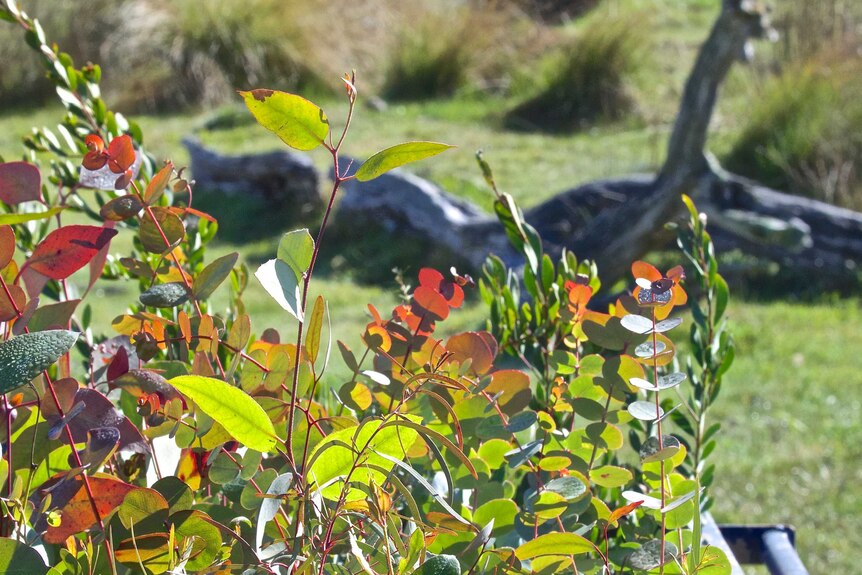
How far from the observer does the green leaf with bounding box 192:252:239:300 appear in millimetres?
725

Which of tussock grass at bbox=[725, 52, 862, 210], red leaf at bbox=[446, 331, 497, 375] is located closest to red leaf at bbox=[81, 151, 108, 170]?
red leaf at bbox=[446, 331, 497, 375]

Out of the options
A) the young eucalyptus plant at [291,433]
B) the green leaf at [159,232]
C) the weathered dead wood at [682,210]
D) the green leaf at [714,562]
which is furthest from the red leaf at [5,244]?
the weathered dead wood at [682,210]

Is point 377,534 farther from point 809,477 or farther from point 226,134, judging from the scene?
point 226,134

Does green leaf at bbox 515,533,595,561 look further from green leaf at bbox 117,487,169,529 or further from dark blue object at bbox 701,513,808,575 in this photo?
dark blue object at bbox 701,513,808,575

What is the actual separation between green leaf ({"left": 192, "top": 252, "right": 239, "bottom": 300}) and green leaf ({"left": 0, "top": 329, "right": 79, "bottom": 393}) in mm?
157

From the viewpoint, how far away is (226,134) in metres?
10.2

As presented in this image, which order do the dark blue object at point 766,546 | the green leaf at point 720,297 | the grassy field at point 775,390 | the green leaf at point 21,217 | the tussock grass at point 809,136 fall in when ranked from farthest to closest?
the tussock grass at point 809,136
the grassy field at point 775,390
the dark blue object at point 766,546
the green leaf at point 720,297
the green leaf at point 21,217

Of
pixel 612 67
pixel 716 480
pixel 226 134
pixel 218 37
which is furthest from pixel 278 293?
pixel 218 37

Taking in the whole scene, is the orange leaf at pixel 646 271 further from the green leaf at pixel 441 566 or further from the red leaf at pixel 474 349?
the green leaf at pixel 441 566

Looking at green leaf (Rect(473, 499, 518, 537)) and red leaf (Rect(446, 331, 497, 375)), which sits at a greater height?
red leaf (Rect(446, 331, 497, 375))

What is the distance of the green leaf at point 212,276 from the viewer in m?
0.72

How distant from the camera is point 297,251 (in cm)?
64

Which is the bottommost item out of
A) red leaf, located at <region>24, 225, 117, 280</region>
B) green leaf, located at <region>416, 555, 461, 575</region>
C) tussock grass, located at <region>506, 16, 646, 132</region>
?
tussock grass, located at <region>506, 16, 646, 132</region>

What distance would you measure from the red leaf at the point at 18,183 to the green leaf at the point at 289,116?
0.23 m
